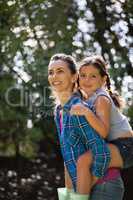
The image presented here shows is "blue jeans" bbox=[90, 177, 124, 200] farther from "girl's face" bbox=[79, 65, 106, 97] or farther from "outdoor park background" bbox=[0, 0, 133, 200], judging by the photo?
"outdoor park background" bbox=[0, 0, 133, 200]

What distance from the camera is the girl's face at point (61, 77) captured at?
2748 millimetres

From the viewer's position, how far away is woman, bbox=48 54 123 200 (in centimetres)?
261

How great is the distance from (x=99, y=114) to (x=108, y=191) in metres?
0.38

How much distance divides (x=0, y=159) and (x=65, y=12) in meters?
11.1

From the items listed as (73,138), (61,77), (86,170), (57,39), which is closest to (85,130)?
(73,138)

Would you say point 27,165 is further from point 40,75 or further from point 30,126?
point 40,75

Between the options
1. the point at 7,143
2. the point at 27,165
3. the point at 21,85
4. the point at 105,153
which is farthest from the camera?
the point at 27,165

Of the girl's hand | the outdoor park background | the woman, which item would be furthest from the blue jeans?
the outdoor park background

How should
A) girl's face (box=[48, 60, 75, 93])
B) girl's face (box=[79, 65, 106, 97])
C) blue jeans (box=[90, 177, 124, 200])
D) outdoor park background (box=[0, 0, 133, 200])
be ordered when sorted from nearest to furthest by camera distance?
blue jeans (box=[90, 177, 124, 200]) < girl's face (box=[48, 60, 75, 93]) < girl's face (box=[79, 65, 106, 97]) < outdoor park background (box=[0, 0, 133, 200])

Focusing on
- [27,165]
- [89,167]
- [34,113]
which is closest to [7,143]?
[27,165]

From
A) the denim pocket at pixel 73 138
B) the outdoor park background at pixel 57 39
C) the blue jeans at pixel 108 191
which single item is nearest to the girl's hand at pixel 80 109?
the denim pocket at pixel 73 138

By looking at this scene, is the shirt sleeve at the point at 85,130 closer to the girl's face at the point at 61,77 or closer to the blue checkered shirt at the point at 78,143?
the blue checkered shirt at the point at 78,143

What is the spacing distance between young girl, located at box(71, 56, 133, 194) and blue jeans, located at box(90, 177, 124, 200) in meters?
0.04

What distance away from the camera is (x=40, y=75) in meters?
6.23
